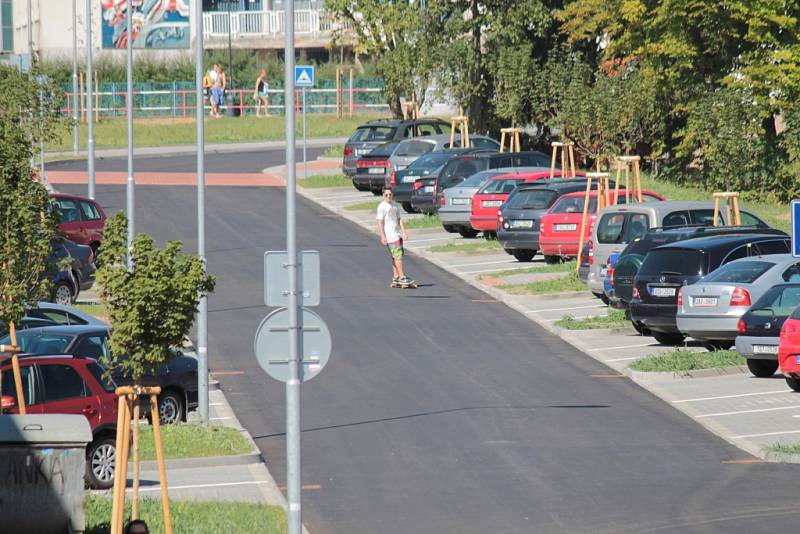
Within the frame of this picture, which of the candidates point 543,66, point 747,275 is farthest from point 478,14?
point 747,275

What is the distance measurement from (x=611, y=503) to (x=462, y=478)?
1946mm

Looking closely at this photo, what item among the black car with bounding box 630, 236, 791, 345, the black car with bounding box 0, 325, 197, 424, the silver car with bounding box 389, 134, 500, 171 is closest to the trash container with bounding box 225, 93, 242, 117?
the silver car with bounding box 389, 134, 500, 171

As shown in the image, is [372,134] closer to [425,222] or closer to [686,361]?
[425,222]

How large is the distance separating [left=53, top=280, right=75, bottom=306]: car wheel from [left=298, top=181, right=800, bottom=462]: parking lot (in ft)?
23.0

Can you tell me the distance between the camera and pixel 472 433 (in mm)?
20297

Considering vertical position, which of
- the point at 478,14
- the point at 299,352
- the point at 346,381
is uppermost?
the point at 478,14

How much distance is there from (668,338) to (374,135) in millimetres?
22746

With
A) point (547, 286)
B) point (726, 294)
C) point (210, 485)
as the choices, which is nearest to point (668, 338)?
point (726, 294)

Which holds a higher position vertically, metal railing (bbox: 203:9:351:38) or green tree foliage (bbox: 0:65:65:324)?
metal railing (bbox: 203:9:351:38)

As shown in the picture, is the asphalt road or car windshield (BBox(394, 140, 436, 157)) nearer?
the asphalt road

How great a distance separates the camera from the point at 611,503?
649 inches

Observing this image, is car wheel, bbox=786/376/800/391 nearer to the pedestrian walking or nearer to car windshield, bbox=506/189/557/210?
car windshield, bbox=506/189/557/210

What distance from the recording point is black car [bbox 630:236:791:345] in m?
26.1

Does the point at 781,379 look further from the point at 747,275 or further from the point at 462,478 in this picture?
the point at 462,478
